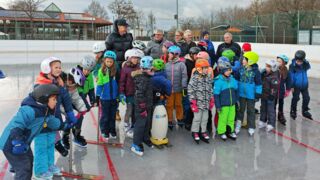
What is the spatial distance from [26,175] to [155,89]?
91.5 inches

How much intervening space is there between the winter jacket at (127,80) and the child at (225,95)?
1.34 m

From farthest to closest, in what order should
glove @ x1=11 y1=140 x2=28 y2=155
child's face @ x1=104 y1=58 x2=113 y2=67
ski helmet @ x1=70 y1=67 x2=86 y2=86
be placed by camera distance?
1. child's face @ x1=104 y1=58 x2=113 y2=67
2. ski helmet @ x1=70 y1=67 x2=86 y2=86
3. glove @ x1=11 y1=140 x2=28 y2=155

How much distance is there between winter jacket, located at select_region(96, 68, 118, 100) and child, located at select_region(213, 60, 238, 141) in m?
1.64

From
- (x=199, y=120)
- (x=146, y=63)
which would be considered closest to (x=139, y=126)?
(x=146, y=63)

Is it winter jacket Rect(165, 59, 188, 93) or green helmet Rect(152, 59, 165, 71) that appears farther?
winter jacket Rect(165, 59, 188, 93)

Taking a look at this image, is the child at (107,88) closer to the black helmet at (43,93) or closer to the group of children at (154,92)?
the group of children at (154,92)

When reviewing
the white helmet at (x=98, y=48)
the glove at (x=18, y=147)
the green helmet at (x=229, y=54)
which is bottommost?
the glove at (x=18, y=147)

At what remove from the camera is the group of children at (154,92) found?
3.87 m

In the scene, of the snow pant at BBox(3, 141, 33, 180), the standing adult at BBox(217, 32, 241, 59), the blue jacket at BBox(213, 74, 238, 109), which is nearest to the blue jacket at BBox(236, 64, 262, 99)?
the blue jacket at BBox(213, 74, 238, 109)

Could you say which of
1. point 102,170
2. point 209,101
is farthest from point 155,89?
point 102,170

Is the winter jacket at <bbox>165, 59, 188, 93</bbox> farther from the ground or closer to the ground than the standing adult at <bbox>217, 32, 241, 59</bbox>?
closer to the ground

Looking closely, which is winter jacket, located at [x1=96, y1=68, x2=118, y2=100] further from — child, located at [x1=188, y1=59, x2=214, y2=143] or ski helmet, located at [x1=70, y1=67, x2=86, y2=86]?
child, located at [x1=188, y1=59, x2=214, y2=143]

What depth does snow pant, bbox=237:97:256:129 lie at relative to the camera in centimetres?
556

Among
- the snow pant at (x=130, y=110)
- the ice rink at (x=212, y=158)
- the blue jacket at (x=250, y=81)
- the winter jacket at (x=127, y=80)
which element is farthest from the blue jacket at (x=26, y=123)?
the blue jacket at (x=250, y=81)
